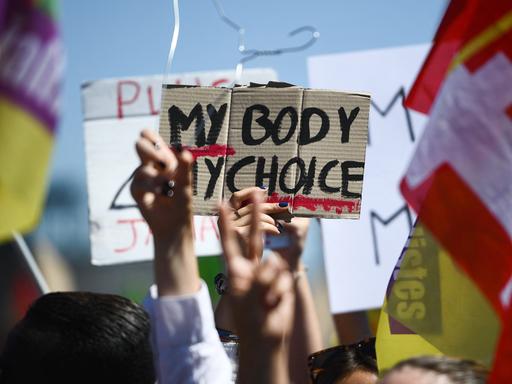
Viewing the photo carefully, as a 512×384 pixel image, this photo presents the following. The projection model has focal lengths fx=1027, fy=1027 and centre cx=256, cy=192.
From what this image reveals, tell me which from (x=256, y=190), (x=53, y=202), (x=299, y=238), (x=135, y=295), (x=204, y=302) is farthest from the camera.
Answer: (x=53, y=202)

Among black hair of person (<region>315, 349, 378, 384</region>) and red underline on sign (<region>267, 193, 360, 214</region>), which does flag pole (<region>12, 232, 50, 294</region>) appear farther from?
red underline on sign (<region>267, 193, 360, 214</region>)

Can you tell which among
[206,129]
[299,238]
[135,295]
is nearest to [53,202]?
[135,295]

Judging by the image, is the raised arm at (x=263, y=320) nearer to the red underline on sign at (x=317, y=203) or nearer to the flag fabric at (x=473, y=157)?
the flag fabric at (x=473, y=157)

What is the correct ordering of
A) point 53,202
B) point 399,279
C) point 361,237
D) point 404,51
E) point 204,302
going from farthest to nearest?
1. point 53,202
2. point 404,51
3. point 361,237
4. point 399,279
5. point 204,302

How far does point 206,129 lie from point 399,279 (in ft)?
2.25

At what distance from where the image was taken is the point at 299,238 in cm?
361

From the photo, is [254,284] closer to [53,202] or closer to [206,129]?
[206,129]

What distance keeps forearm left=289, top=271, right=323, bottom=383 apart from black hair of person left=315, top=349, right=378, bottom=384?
35 centimetres

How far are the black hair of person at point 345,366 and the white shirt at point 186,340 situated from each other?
109cm

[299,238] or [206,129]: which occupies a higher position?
[206,129]

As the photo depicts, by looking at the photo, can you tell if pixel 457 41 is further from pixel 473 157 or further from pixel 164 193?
pixel 164 193

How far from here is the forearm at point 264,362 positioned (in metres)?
1.59

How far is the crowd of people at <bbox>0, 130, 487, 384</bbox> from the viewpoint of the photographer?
1607 millimetres

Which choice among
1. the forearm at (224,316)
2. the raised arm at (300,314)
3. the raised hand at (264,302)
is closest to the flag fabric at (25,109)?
the raised hand at (264,302)
